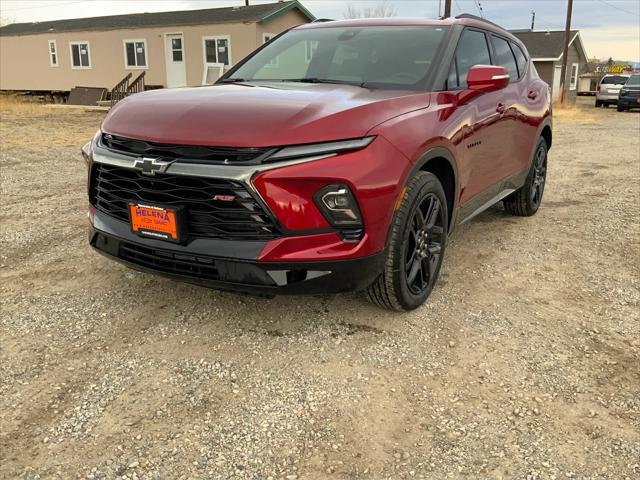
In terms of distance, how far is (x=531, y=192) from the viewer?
5816 millimetres

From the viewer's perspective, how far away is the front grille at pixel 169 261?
2855 mm

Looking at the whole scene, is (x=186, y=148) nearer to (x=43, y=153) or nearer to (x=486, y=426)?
(x=486, y=426)

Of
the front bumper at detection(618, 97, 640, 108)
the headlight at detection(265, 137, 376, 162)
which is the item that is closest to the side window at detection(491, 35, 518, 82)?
the headlight at detection(265, 137, 376, 162)

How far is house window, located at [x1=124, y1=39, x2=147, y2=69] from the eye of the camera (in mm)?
23284

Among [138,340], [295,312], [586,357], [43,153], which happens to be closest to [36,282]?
[138,340]

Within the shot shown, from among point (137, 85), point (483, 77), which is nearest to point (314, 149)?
point (483, 77)

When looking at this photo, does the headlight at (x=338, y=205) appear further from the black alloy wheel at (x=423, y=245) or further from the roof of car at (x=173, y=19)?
the roof of car at (x=173, y=19)

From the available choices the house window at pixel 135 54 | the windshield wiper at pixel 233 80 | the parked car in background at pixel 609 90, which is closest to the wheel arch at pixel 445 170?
the windshield wiper at pixel 233 80

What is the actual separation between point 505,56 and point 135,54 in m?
21.6

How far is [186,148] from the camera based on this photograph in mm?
2799

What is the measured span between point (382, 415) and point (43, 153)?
369 inches

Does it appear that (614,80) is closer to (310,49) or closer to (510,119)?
(510,119)

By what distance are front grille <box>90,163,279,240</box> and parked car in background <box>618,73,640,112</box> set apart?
87.5 feet

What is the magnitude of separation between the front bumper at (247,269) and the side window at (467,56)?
162 centimetres
